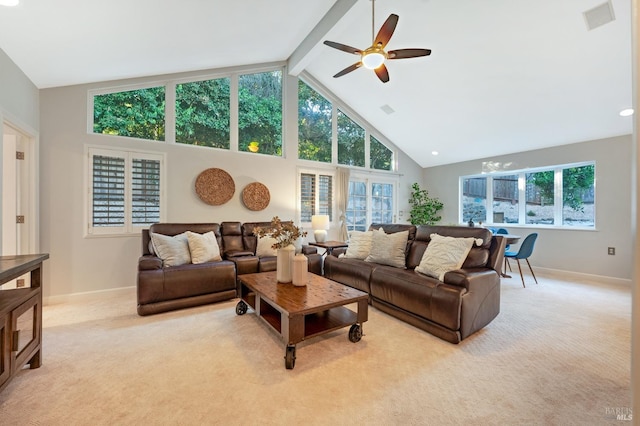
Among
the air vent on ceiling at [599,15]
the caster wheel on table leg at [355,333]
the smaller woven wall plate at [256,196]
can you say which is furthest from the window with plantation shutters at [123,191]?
the air vent on ceiling at [599,15]

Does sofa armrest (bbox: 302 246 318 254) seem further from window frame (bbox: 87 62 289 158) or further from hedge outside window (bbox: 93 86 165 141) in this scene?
hedge outside window (bbox: 93 86 165 141)

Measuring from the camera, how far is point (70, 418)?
1.51 m

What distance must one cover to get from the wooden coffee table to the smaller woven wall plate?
2.17 meters

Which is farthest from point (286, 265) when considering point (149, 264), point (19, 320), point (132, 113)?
point (132, 113)

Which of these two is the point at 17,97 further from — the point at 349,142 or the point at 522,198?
the point at 522,198

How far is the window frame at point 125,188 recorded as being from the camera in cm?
366

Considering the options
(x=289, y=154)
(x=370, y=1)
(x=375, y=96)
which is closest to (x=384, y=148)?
(x=375, y=96)

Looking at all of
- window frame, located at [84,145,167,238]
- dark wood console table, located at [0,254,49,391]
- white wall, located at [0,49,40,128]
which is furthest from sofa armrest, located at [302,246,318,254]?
white wall, located at [0,49,40,128]

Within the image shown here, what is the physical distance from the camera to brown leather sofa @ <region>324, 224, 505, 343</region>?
238 cm

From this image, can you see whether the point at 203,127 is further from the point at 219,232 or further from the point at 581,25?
the point at 581,25

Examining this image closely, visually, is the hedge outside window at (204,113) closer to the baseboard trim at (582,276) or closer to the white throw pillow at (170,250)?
the white throw pillow at (170,250)

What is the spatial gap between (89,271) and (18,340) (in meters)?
2.25

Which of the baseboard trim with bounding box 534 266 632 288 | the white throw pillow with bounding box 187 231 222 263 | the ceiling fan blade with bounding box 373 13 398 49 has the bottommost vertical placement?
the baseboard trim with bounding box 534 266 632 288

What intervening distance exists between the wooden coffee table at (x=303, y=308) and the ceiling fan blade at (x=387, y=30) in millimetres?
2384
